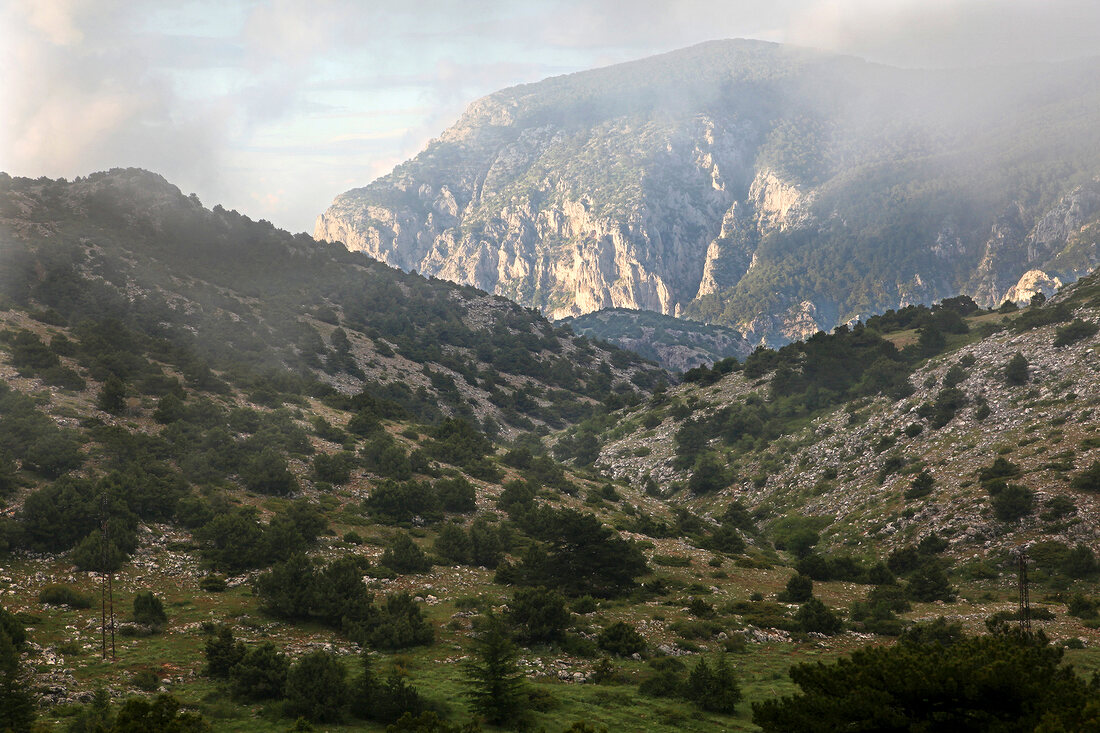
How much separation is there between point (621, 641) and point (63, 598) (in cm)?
2410

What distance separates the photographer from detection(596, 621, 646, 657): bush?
32.5m

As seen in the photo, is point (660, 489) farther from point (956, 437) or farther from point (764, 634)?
point (764, 634)

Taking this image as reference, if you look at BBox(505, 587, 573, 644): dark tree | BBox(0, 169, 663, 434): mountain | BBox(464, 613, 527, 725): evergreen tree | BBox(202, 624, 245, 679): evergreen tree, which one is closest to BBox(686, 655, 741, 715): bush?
BBox(464, 613, 527, 725): evergreen tree

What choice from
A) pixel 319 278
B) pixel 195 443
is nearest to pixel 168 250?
pixel 319 278

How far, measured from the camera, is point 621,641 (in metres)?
32.7

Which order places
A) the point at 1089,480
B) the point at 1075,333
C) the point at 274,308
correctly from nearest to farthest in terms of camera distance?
the point at 1089,480 < the point at 1075,333 < the point at 274,308

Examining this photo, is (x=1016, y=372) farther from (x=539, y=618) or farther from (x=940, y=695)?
(x=940, y=695)

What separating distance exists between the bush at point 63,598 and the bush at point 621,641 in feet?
73.6

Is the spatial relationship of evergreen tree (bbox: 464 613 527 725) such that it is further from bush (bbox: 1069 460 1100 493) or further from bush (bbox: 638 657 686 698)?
bush (bbox: 1069 460 1100 493)

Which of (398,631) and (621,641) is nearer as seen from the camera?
(398,631)

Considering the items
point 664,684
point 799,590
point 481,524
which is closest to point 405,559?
point 481,524

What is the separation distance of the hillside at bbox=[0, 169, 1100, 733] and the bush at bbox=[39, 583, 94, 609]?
14 centimetres

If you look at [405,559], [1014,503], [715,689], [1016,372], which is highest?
[1016,372]

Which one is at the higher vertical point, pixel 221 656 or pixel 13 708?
pixel 13 708
